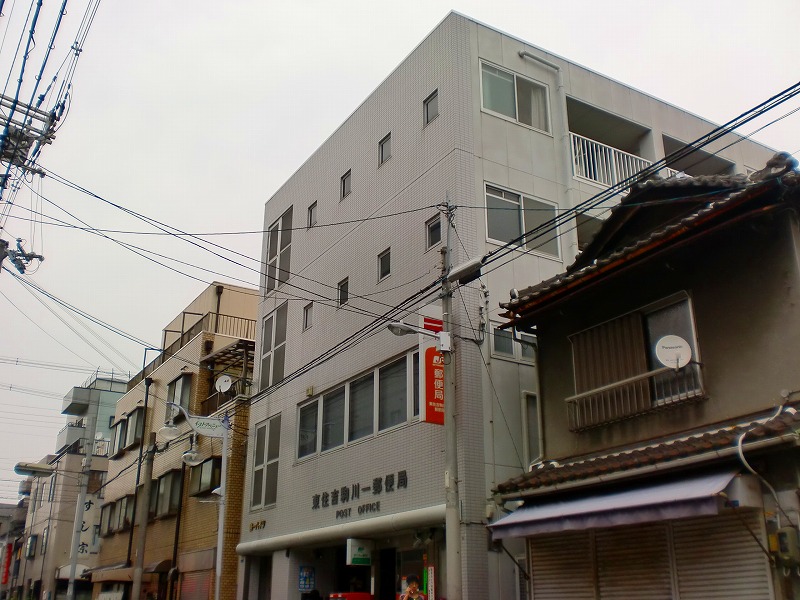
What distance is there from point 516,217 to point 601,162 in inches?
151

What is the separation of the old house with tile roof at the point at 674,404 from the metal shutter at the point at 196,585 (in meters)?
13.2

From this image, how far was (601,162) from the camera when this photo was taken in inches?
805

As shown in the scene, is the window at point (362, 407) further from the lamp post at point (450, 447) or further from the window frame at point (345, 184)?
the window frame at point (345, 184)

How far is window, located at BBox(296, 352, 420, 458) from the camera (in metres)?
17.2

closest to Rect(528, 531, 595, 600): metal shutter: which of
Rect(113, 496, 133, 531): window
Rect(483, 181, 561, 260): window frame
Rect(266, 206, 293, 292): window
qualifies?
Rect(483, 181, 561, 260): window frame

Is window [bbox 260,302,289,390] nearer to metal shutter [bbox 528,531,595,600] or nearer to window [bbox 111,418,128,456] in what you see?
metal shutter [bbox 528,531,595,600]

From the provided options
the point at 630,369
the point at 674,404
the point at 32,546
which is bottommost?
the point at 674,404

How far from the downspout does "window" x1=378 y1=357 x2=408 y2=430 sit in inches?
180

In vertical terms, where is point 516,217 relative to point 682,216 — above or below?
above

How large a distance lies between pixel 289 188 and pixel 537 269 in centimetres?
1105

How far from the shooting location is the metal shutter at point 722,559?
983 cm

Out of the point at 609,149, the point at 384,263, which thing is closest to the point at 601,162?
the point at 609,149

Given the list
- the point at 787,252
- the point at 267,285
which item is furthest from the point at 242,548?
the point at 787,252

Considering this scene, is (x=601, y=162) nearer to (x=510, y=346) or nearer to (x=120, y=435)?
(x=510, y=346)
